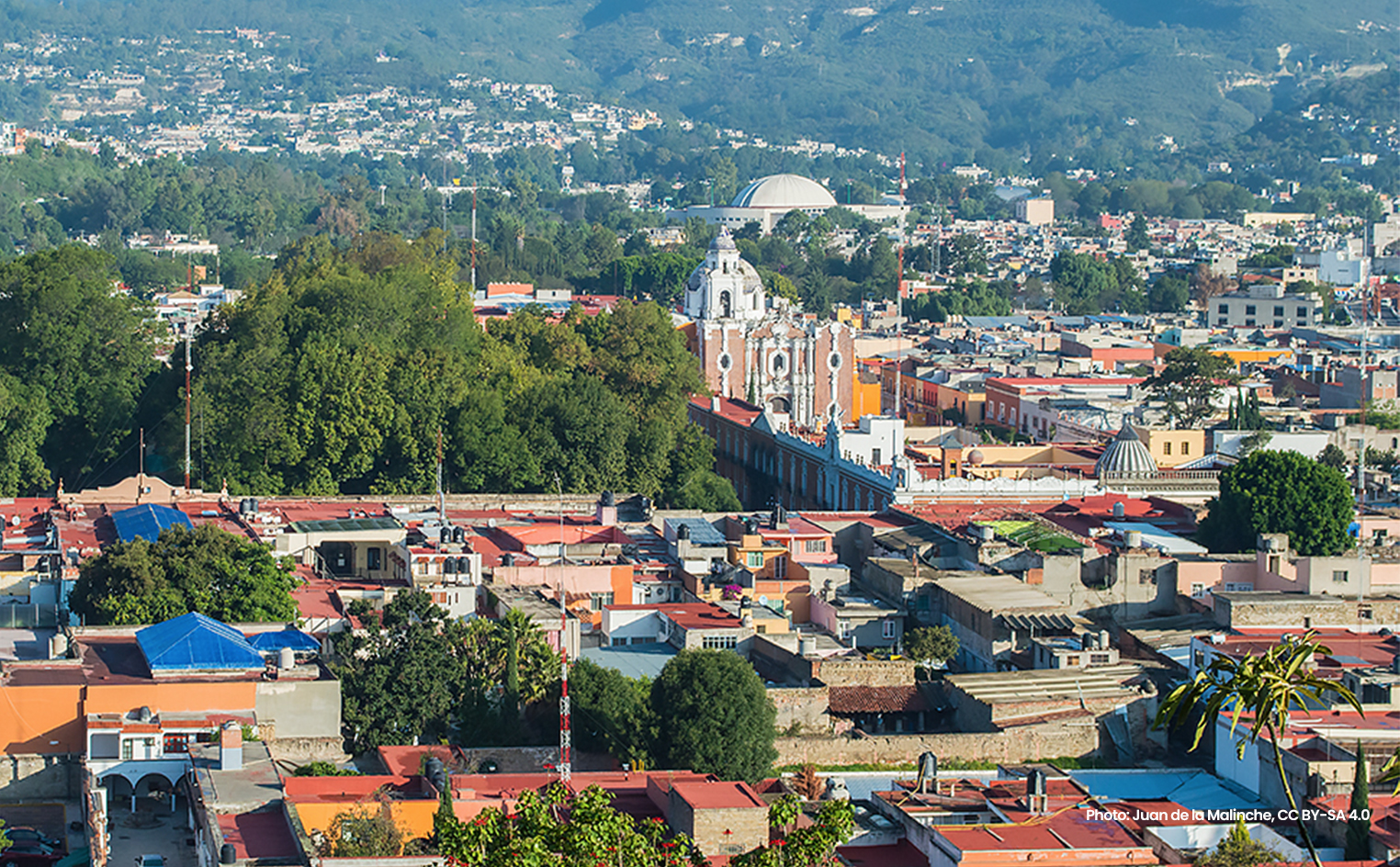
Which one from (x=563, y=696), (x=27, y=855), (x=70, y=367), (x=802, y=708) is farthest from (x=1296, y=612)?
(x=70, y=367)

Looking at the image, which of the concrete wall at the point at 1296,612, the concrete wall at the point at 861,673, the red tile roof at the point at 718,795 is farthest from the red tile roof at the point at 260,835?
the concrete wall at the point at 1296,612

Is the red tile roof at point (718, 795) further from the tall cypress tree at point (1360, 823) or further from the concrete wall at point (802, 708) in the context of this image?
the concrete wall at point (802, 708)

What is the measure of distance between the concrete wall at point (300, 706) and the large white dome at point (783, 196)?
393 feet

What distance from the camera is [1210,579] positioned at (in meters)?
35.9

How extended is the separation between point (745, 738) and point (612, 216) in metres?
122

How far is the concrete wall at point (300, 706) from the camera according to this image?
2809 cm

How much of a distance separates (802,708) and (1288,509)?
38.5 ft

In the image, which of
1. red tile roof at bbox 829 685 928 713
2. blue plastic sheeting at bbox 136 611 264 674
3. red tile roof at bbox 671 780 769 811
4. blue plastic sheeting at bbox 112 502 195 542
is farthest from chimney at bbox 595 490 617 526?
red tile roof at bbox 671 780 769 811

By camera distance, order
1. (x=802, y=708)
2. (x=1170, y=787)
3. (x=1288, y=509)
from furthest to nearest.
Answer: (x=1288, y=509), (x=802, y=708), (x=1170, y=787)

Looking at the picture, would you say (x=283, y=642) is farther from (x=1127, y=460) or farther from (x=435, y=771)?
(x=1127, y=460)

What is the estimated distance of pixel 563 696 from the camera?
24016 mm

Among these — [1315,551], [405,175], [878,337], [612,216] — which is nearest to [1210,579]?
[1315,551]

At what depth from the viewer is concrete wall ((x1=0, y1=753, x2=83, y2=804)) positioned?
27.1 metres

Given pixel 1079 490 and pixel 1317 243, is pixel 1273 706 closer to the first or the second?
pixel 1079 490
